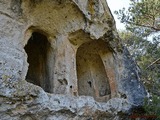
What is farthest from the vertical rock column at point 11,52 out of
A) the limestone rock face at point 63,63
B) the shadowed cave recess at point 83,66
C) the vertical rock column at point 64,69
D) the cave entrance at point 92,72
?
the cave entrance at point 92,72

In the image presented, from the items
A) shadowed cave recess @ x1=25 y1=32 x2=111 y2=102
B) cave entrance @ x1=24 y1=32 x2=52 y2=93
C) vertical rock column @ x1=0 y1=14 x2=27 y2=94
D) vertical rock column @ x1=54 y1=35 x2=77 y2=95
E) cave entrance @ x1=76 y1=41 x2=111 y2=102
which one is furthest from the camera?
cave entrance @ x1=76 y1=41 x2=111 y2=102

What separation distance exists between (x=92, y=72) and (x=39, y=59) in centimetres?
153

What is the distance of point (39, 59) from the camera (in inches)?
241

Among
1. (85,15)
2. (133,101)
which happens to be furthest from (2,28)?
(133,101)

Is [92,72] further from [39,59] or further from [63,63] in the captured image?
[63,63]

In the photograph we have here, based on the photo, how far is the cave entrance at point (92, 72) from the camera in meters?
6.43

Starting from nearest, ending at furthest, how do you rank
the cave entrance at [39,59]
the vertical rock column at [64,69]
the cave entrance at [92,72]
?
1. the vertical rock column at [64,69]
2. the cave entrance at [39,59]
3. the cave entrance at [92,72]

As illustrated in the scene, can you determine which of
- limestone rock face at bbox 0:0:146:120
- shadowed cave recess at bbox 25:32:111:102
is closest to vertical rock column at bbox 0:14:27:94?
limestone rock face at bbox 0:0:146:120

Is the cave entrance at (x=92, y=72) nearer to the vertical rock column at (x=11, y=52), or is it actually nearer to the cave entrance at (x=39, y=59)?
the cave entrance at (x=39, y=59)

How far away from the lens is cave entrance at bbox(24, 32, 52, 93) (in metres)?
5.68

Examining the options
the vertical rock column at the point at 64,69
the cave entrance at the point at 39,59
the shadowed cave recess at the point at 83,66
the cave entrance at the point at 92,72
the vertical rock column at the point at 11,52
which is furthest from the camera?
the cave entrance at the point at 92,72

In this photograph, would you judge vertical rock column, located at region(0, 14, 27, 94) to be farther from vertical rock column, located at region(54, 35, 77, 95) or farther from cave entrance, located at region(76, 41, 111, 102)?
cave entrance, located at region(76, 41, 111, 102)

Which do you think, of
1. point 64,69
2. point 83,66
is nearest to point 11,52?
point 64,69

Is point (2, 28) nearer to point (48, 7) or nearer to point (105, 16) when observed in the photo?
point (48, 7)
